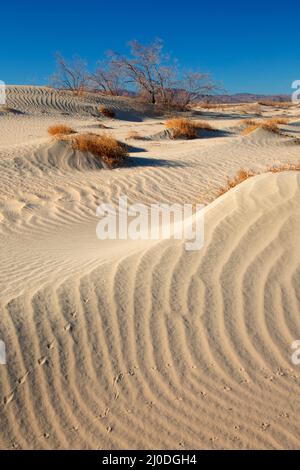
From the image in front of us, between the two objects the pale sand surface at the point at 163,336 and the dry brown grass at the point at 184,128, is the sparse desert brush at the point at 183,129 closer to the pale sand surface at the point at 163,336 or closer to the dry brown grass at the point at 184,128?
the dry brown grass at the point at 184,128

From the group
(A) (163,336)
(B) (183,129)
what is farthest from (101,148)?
(A) (163,336)

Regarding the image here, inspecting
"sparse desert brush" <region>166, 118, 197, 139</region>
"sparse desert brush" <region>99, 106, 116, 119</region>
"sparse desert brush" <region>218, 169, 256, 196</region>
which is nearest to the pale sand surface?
"sparse desert brush" <region>218, 169, 256, 196</region>

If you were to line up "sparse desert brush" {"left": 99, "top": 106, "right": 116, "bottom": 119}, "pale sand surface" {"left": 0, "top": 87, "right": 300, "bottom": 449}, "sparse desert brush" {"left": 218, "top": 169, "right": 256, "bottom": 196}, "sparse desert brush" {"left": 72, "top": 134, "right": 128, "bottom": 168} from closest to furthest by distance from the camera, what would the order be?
1. "pale sand surface" {"left": 0, "top": 87, "right": 300, "bottom": 449}
2. "sparse desert brush" {"left": 218, "top": 169, "right": 256, "bottom": 196}
3. "sparse desert brush" {"left": 72, "top": 134, "right": 128, "bottom": 168}
4. "sparse desert brush" {"left": 99, "top": 106, "right": 116, "bottom": 119}

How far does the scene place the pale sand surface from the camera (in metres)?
2.42

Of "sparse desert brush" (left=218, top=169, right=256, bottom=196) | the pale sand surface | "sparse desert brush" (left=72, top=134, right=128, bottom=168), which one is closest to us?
the pale sand surface

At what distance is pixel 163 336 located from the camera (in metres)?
2.95

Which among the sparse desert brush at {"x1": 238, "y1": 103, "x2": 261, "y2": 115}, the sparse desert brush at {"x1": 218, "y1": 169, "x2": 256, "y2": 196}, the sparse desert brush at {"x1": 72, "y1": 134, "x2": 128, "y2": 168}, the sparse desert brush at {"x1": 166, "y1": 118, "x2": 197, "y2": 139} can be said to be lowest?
the sparse desert brush at {"x1": 218, "y1": 169, "x2": 256, "y2": 196}

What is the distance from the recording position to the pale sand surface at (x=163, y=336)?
95.3 inches

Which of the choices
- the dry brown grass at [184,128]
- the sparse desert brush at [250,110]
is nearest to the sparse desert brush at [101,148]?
the dry brown grass at [184,128]

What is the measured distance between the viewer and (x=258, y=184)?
14.9 feet

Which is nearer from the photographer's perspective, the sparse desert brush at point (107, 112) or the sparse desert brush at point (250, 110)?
the sparse desert brush at point (107, 112)

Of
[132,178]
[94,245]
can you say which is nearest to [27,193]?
[132,178]

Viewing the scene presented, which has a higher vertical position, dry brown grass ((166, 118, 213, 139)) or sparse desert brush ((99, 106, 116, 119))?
sparse desert brush ((99, 106, 116, 119))

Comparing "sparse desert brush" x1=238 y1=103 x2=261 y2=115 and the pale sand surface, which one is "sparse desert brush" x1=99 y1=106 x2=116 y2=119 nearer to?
"sparse desert brush" x1=238 y1=103 x2=261 y2=115
